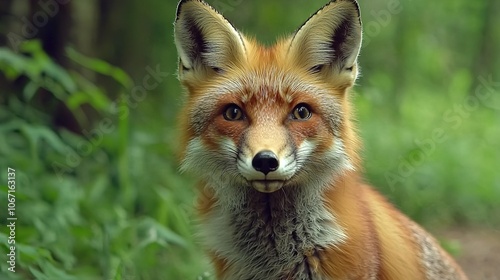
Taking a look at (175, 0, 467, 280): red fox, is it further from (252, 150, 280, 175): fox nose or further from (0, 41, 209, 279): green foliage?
(0, 41, 209, 279): green foliage

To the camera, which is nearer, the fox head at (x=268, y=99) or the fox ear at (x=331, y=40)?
the fox head at (x=268, y=99)

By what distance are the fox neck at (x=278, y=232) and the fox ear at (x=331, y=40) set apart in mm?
687

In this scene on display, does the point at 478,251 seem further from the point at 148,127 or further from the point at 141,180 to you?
the point at 148,127

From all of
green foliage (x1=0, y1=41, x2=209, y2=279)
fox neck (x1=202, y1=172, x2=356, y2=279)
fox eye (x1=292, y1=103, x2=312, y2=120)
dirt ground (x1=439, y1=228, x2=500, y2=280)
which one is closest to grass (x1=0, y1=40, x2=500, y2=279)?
green foliage (x1=0, y1=41, x2=209, y2=279)

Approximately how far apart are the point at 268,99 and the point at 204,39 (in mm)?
634

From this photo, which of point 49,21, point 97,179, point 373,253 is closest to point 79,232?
point 97,179

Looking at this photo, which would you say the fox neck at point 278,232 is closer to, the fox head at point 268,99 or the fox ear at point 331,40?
the fox head at point 268,99

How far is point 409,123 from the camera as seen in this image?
10633 millimetres

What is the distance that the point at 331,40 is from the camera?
4.02m

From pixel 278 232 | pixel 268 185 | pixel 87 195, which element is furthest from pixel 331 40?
pixel 87 195

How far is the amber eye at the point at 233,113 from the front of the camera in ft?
12.2

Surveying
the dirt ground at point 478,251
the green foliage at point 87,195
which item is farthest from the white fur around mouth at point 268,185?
the dirt ground at point 478,251

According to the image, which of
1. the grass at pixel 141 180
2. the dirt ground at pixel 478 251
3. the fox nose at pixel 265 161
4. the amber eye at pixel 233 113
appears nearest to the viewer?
the fox nose at pixel 265 161

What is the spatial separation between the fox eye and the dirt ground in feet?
11.2
